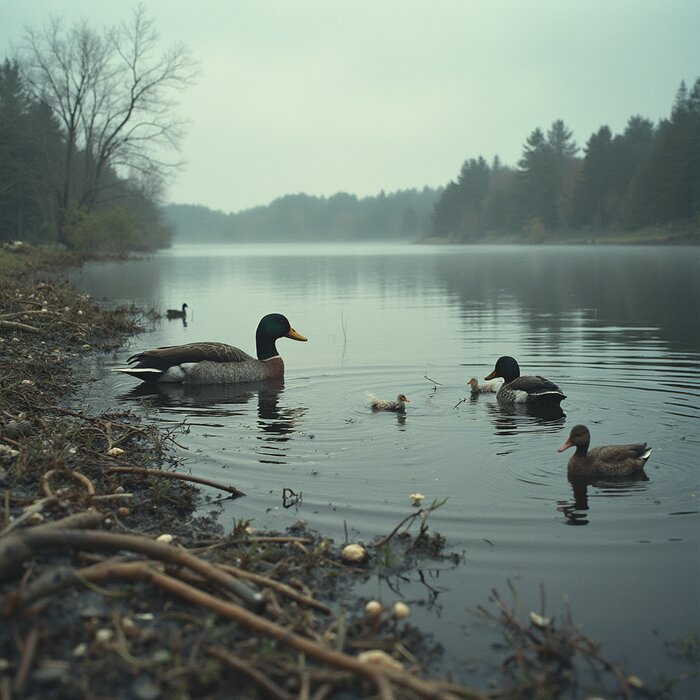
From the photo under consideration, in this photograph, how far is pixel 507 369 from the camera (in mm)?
13305

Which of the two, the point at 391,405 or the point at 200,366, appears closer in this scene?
the point at 391,405

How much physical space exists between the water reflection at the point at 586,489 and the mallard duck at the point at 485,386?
4815 millimetres

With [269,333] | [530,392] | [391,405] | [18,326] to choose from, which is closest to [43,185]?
[18,326]

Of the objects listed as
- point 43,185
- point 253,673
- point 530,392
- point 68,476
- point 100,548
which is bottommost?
point 530,392

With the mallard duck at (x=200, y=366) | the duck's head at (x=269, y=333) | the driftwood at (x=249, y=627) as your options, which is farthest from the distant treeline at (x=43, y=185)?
the driftwood at (x=249, y=627)

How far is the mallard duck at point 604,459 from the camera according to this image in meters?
8.31

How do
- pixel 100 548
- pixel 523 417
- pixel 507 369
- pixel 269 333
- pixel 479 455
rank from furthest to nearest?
1. pixel 269 333
2. pixel 507 369
3. pixel 523 417
4. pixel 479 455
5. pixel 100 548

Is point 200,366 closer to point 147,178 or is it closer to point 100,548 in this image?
point 100,548

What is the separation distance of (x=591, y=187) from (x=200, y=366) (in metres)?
109

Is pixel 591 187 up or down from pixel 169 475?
up

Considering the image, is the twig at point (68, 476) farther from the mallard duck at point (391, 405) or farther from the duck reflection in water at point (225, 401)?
the mallard duck at point (391, 405)

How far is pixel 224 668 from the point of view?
3.88m

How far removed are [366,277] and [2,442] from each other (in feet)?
144

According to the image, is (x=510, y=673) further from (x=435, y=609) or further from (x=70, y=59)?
(x=70, y=59)
